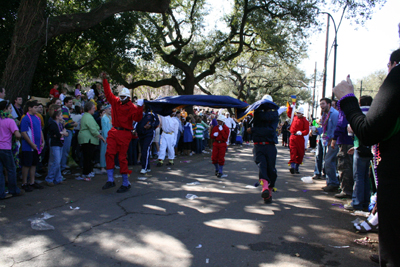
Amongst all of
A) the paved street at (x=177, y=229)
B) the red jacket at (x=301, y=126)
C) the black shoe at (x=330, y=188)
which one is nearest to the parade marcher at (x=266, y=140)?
the paved street at (x=177, y=229)

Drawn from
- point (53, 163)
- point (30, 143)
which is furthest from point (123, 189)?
point (30, 143)

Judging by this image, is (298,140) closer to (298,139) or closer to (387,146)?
(298,139)

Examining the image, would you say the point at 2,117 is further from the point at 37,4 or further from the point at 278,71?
the point at 278,71

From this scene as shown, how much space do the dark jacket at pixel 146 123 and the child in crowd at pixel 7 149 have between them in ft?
12.9

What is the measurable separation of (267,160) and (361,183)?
184 centimetres

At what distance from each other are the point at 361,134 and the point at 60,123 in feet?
23.8

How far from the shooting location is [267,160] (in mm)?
6527

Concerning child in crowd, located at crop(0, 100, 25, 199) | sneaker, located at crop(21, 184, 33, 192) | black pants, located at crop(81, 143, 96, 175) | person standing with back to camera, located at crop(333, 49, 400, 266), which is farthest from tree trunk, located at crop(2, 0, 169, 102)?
person standing with back to camera, located at crop(333, 49, 400, 266)

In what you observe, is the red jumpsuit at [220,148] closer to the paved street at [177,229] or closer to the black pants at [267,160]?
the paved street at [177,229]

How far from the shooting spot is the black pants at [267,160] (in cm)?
642

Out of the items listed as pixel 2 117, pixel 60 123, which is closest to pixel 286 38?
pixel 60 123

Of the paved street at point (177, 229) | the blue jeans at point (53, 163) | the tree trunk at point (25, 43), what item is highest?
the tree trunk at point (25, 43)

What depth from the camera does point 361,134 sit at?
192 centimetres

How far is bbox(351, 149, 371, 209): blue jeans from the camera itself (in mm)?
5488
